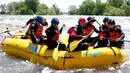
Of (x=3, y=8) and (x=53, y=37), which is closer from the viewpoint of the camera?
(x=53, y=37)

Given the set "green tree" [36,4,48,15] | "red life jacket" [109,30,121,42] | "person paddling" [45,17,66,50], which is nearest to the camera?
"person paddling" [45,17,66,50]

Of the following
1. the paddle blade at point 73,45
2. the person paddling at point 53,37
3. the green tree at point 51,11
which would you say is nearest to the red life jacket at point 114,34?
the paddle blade at point 73,45

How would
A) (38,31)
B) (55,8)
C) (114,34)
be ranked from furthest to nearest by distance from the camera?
(55,8), (38,31), (114,34)

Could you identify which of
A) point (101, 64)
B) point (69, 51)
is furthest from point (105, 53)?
point (69, 51)

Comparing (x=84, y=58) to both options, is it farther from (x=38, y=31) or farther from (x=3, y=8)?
(x=3, y=8)

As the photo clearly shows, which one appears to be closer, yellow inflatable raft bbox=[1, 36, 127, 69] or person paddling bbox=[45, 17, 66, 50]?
yellow inflatable raft bbox=[1, 36, 127, 69]

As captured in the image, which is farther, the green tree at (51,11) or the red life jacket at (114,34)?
the green tree at (51,11)

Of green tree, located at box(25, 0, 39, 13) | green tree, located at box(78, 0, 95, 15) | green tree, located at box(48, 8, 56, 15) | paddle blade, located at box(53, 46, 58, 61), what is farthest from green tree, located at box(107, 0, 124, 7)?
paddle blade, located at box(53, 46, 58, 61)

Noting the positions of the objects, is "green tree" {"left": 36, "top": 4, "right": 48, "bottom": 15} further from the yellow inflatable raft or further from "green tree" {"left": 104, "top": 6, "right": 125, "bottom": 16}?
the yellow inflatable raft

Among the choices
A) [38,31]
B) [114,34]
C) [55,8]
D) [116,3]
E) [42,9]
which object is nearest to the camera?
[114,34]

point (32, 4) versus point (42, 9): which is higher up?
point (32, 4)

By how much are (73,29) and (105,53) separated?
1.34m

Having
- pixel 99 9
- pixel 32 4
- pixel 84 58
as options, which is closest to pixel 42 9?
pixel 32 4

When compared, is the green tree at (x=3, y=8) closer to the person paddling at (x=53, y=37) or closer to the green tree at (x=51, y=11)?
the green tree at (x=51, y=11)
